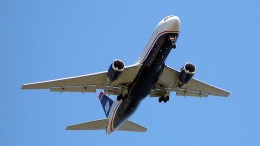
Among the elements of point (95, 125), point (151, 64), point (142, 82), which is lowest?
point (95, 125)

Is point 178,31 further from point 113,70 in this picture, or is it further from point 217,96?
point 217,96

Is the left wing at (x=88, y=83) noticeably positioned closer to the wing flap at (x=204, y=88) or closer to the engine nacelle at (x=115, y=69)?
the engine nacelle at (x=115, y=69)

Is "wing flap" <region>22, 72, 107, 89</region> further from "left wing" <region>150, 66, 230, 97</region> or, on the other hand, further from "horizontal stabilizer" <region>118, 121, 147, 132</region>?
"horizontal stabilizer" <region>118, 121, 147, 132</region>

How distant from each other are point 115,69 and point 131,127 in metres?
10.8

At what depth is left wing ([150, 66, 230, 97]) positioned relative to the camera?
1684 inches

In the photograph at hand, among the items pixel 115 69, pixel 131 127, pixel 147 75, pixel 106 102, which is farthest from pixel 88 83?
pixel 131 127

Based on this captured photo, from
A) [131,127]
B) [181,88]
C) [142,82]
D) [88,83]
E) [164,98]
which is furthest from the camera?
[131,127]

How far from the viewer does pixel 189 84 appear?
45531 mm

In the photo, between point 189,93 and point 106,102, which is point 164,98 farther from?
point 106,102

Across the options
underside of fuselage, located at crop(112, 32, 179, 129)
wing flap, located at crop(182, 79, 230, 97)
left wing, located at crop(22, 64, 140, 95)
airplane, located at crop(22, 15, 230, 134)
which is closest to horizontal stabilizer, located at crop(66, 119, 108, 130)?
airplane, located at crop(22, 15, 230, 134)

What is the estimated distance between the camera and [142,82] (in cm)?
4059

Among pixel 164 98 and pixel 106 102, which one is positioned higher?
pixel 164 98

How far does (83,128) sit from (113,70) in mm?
9528

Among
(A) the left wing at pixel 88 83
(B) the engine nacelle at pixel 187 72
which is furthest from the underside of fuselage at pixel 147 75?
(B) the engine nacelle at pixel 187 72
